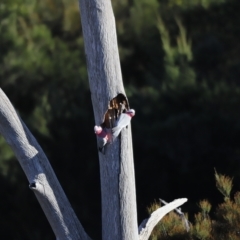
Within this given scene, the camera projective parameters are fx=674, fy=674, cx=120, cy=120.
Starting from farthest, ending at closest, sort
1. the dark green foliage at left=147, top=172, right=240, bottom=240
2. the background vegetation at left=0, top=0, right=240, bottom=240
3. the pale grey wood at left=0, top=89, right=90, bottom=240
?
the background vegetation at left=0, top=0, right=240, bottom=240
the dark green foliage at left=147, top=172, right=240, bottom=240
the pale grey wood at left=0, top=89, right=90, bottom=240

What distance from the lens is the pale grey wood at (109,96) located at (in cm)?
275

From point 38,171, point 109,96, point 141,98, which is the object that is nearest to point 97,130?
point 109,96

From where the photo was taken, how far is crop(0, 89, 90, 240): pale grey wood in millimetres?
2729

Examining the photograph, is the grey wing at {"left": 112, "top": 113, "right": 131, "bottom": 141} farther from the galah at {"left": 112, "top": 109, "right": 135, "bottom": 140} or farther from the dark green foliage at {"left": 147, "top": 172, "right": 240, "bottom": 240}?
the dark green foliage at {"left": 147, "top": 172, "right": 240, "bottom": 240}

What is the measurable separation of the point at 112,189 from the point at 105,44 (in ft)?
1.97

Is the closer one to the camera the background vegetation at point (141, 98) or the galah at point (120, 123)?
the galah at point (120, 123)

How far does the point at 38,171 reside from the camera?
2.78 meters

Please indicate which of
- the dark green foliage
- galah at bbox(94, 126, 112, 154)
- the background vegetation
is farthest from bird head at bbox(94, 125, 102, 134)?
the background vegetation

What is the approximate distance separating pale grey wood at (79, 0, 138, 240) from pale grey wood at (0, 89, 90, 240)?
0.18 m

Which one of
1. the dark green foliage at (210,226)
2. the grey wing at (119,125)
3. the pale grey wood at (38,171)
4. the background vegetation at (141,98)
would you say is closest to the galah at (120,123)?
the grey wing at (119,125)

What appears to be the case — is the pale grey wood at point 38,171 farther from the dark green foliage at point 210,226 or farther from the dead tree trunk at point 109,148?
the dark green foliage at point 210,226

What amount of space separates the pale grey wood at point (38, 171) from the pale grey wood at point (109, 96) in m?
0.18

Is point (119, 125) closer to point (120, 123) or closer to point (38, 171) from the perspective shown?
point (120, 123)

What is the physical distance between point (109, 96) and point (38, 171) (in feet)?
1.40
